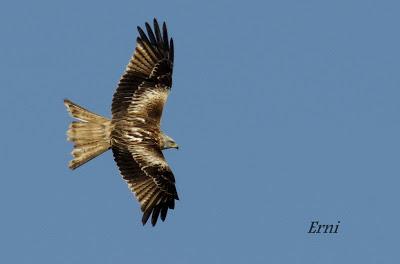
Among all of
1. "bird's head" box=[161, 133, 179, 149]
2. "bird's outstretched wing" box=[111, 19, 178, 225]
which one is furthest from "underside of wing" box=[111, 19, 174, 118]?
"bird's head" box=[161, 133, 179, 149]

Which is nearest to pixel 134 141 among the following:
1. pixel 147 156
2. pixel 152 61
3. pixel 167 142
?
pixel 147 156

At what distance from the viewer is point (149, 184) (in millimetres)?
13758

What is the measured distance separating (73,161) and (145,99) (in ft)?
5.32

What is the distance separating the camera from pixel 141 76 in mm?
14344

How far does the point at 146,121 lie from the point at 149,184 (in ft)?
3.48

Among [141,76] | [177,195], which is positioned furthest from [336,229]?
[141,76]

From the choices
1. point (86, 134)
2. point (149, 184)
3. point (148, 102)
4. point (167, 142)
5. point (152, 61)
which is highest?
point (152, 61)

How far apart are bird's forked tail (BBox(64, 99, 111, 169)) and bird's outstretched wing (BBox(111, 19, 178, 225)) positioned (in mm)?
200

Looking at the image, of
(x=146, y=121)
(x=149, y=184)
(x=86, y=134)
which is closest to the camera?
(x=86, y=134)

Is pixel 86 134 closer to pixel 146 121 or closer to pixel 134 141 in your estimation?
pixel 134 141

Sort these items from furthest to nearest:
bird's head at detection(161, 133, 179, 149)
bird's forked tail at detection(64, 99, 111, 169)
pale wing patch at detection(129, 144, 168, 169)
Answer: bird's head at detection(161, 133, 179, 149), pale wing patch at detection(129, 144, 168, 169), bird's forked tail at detection(64, 99, 111, 169)

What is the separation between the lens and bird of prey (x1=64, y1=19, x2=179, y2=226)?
13.6 metres

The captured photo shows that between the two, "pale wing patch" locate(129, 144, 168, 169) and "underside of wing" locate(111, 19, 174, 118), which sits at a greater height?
"underside of wing" locate(111, 19, 174, 118)

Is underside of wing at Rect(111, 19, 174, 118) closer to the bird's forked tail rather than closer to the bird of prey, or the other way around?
the bird of prey
